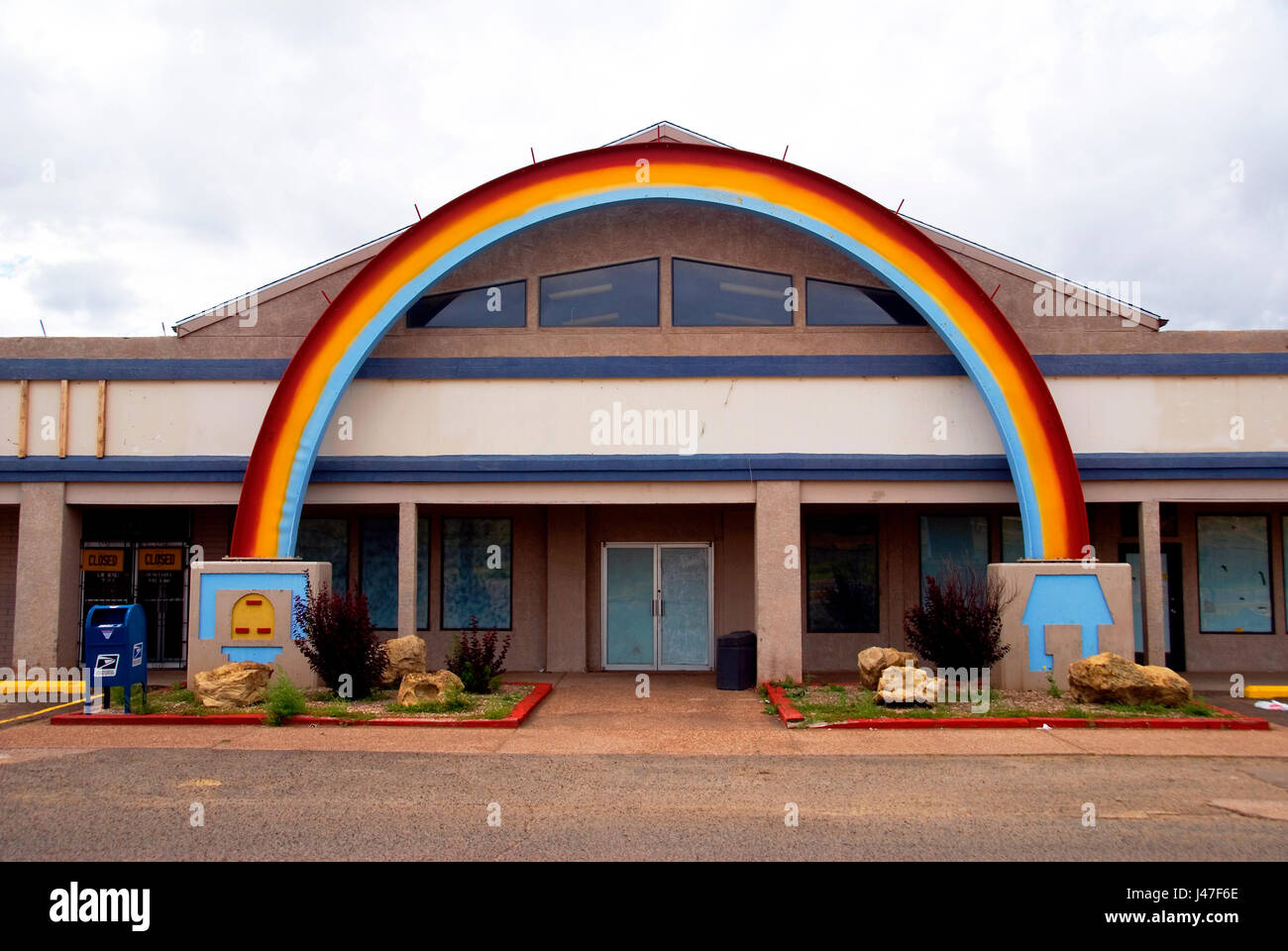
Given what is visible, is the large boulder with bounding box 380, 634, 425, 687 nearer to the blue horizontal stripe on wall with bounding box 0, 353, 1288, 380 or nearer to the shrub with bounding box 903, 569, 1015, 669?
the blue horizontal stripe on wall with bounding box 0, 353, 1288, 380

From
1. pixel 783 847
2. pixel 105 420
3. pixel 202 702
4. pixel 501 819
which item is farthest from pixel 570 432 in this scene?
pixel 783 847

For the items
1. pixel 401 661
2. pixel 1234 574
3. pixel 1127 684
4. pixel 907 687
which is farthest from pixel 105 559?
pixel 1234 574

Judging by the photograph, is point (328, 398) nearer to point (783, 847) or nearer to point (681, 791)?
point (681, 791)

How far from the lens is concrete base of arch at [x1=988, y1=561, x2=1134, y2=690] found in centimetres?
1384

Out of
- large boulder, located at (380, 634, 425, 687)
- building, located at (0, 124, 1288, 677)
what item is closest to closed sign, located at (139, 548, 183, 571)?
building, located at (0, 124, 1288, 677)

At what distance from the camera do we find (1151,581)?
15094mm

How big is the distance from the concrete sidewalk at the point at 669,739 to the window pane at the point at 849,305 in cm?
649

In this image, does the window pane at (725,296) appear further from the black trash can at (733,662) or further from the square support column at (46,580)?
the square support column at (46,580)

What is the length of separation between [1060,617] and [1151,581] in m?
2.19

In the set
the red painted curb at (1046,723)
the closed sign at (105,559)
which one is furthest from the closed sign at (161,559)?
the red painted curb at (1046,723)

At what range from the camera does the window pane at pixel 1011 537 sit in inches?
676

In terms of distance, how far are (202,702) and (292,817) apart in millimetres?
5833

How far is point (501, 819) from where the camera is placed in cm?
780

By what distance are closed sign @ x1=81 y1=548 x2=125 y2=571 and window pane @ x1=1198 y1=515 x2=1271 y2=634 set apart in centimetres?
1849
